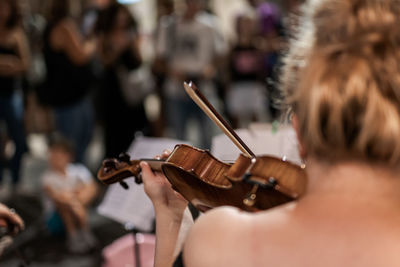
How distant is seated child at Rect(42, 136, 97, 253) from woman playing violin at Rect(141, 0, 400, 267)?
2.56m

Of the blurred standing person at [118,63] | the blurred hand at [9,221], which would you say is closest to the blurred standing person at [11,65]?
the blurred standing person at [118,63]

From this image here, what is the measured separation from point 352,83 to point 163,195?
727 mm

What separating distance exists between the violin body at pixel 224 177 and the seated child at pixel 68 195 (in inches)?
67.8

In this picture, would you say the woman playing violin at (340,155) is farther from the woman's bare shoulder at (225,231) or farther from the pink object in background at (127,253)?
the pink object in background at (127,253)

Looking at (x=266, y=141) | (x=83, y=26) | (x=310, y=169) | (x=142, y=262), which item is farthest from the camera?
(x=83, y=26)

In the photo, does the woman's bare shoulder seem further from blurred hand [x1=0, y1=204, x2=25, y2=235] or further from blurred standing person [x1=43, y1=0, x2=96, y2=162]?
blurred standing person [x1=43, y1=0, x2=96, y2=162]

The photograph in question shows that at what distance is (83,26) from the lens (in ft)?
14.9

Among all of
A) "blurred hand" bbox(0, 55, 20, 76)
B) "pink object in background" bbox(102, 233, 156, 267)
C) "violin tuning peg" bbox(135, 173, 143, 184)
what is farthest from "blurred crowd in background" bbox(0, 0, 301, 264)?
"violin tuning peg" bbox(135, 173, 143, 184)

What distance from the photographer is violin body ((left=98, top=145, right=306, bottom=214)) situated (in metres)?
1.09

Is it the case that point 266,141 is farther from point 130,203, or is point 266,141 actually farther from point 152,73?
point 152,73

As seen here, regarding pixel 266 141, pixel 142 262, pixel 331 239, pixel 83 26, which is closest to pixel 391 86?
pixel 331 239

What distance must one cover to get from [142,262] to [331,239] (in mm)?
1867

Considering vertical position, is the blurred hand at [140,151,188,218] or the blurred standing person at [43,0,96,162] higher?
the blurred hand at [140,151,188,218]

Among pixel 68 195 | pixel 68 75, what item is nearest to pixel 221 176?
pixel 68 195
